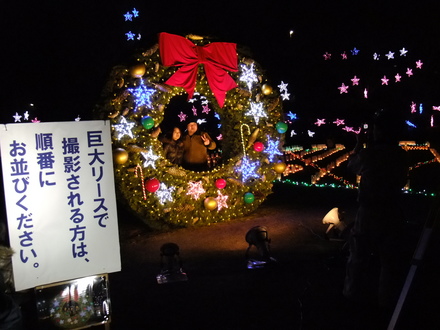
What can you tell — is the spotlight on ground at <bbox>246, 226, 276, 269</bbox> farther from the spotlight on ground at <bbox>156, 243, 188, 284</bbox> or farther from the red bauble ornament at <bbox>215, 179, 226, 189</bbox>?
the red bauble ornament at <bbox>215, 179, 226, 189</bbox>

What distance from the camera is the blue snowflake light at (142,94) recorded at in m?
7.61

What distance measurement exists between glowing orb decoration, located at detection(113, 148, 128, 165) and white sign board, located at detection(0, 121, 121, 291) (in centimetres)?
346

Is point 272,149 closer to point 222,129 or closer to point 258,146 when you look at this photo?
point 258,146

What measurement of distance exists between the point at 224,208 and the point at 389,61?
13.2 meters

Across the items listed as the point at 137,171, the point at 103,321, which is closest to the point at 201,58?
the point at 137,171

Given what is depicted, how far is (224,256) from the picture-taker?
6.68 m

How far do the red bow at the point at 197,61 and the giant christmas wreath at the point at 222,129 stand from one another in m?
0.02

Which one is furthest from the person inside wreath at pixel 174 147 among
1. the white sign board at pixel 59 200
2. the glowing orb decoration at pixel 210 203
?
the white sign board at pixel 59 200

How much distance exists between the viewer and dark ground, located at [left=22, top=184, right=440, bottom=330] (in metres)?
4.50

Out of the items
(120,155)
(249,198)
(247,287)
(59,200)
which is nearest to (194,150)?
(249,198)

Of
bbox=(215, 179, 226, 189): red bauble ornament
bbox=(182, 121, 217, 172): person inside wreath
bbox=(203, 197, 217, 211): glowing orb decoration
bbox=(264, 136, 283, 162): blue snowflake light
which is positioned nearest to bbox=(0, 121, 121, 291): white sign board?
bbox=(203, 197, 217, 211): glowing orb decoration

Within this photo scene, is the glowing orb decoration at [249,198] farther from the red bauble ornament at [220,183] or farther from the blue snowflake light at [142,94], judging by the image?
the blue snowflake light at [142,94]

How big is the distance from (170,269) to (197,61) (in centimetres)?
404

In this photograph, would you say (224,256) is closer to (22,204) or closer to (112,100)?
(112,100)
